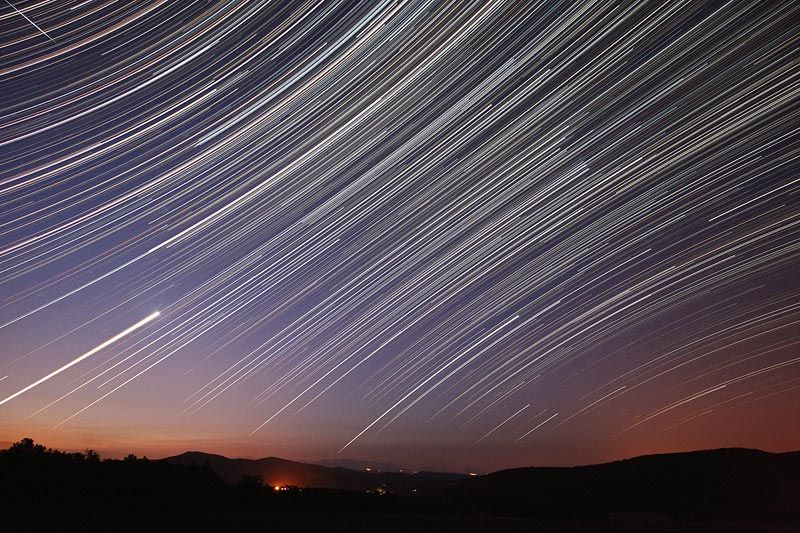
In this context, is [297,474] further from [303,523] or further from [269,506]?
[303,523]

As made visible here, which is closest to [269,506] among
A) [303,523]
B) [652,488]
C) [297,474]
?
[303,523]

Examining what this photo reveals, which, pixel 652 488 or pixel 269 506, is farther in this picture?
pixel 652 488

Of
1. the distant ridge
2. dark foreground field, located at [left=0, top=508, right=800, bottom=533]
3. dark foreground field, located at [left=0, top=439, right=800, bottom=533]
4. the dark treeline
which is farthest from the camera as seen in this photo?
the distant ridge

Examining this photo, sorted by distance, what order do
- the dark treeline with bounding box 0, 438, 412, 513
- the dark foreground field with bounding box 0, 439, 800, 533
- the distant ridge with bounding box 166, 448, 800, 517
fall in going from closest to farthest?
the dark foreground field with bounding box 0, 439, 800, 533
the dark treeline with bounding box 0, 438, 412, 513
the distant ridge with bounding box 166, 448, 800, 517

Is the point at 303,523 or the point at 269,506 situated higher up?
the point at 269,506

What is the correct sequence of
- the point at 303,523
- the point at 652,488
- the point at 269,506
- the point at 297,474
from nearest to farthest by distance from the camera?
the point at 303,523 < the point at 269,506 < the point at 652,488 < the point at 297,474

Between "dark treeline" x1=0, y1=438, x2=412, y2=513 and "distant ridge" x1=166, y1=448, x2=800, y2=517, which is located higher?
"dark treeline" x1=0, y1=438, x2=412, y2=513

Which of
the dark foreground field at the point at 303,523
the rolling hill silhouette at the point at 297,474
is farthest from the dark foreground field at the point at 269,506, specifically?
the rolling hill silhouette at the point at 297,474

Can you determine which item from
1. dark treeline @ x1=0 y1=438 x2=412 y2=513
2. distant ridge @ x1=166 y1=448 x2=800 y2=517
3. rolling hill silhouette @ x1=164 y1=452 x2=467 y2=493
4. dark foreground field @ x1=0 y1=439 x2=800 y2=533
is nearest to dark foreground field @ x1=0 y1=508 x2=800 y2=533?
dark foreground field @ x1=0 y1=439 x2=800 y2=533

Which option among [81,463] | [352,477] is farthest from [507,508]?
[352,477]

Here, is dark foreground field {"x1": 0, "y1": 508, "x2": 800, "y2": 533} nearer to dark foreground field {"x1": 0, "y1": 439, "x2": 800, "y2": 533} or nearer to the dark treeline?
dark foreground field {"x1": 0, "y1": 439, "x2": 800, "y2": 533}

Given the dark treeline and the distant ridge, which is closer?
the dark treeline
